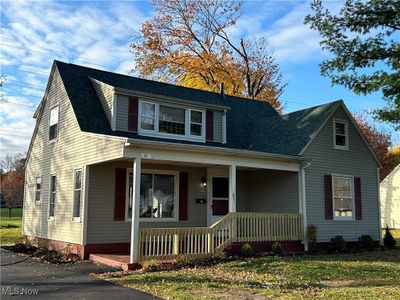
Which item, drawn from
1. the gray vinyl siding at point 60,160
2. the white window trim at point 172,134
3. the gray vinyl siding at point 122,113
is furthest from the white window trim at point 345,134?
the gray vinyl siding at point 60,160

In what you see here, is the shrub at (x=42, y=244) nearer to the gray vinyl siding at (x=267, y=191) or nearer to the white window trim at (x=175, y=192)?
the white window trim at (x=175, y=192)

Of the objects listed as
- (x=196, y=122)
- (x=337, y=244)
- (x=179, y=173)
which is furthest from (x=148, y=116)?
(x=337, y=244)

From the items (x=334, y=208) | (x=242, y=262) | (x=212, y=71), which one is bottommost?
(x=242, y=262)

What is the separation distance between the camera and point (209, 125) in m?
16.5

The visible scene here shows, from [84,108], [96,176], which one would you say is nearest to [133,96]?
[84,108]

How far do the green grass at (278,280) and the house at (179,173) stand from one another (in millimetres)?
1619

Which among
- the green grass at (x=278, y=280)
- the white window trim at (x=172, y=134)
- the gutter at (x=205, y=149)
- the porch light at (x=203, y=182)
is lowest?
the green grass at (x=278, y=280)

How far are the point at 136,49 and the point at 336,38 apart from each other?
20.1 metres

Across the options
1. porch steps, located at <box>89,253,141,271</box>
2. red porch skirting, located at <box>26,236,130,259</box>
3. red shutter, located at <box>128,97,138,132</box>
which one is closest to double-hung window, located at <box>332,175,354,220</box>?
red shutter, located at <box>128,97,138,132</box>

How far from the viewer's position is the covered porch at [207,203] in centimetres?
1257

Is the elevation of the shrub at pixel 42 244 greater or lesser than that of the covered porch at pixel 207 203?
lesser

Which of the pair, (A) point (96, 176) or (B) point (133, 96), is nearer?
(A) point (96, 176)

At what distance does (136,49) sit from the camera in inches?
1277

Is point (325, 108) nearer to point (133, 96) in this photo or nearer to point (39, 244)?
point (133, 96)
